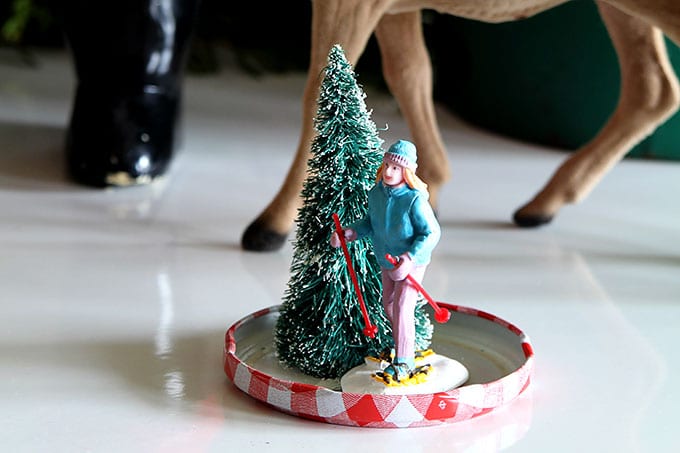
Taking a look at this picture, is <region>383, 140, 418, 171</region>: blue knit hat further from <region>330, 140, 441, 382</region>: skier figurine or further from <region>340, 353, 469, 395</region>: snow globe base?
<region>340, 353, 469, 395</region>: snow globe base

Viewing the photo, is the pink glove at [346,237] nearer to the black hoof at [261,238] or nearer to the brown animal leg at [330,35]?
the brown animal leg at [330,35]

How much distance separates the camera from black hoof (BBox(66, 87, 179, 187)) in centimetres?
174

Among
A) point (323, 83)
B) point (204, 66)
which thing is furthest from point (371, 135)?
point (204, 66)

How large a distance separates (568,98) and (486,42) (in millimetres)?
229

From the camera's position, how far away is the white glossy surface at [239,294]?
37.4 inches

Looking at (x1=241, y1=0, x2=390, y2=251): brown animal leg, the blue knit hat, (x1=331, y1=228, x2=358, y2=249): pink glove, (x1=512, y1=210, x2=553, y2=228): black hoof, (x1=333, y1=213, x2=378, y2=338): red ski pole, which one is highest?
(x1=241, y1=0, x2=390, y2=251): brown animal leg

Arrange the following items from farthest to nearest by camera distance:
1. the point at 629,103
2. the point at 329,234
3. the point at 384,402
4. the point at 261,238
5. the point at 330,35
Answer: the point at 629,103
the point at 261,238
the point at 330,35
the point at 329,234
the point at 384,402

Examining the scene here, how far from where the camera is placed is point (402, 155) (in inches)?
36.9

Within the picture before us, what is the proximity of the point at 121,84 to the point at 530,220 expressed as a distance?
693 millimetres

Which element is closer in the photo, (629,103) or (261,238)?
(261,238)

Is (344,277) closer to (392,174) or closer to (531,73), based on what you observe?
(392,174)

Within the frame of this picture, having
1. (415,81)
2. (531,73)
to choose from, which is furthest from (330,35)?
(531,73)

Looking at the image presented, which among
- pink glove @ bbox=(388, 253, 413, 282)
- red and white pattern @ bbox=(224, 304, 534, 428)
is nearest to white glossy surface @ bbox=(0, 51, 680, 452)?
red and white pattern @ bbox=(224, 304, 534, 428)

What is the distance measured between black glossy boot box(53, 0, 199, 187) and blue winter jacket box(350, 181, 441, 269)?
88 centimetres
